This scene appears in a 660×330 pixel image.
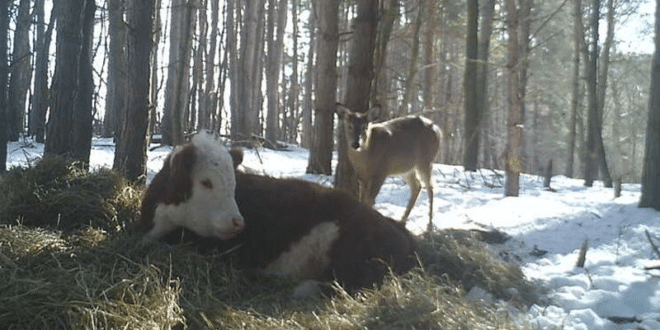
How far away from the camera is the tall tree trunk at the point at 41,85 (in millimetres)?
17766

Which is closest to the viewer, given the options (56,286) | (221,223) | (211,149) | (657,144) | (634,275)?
(56,286)

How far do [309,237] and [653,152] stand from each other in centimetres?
793

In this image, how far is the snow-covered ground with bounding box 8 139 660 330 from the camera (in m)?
4.72

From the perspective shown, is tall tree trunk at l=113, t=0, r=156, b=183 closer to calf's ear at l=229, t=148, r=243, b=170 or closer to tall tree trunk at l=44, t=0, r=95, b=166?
tall tree trunk at l=44, t=0, r=95, b=166

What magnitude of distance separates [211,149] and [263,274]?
1.10 meters

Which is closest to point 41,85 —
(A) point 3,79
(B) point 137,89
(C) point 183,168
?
(A) point 3,79

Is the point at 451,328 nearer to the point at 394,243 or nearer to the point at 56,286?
the point at 394,243

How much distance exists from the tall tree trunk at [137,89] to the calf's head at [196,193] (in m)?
2.13

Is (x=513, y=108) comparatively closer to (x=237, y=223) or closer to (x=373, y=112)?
(x=373, y=112)

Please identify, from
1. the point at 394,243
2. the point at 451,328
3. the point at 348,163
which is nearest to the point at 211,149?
the point at 394,243

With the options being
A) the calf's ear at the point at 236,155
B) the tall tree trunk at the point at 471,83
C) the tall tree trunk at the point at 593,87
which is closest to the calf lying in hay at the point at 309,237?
the calf's ear at the point at 236,155

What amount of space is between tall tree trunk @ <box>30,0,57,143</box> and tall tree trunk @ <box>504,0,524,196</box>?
34.9 feet

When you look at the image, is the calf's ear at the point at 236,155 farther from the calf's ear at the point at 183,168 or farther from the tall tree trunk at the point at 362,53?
the tall tree trunk at the point at 362,53

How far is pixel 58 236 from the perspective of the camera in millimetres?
4629
